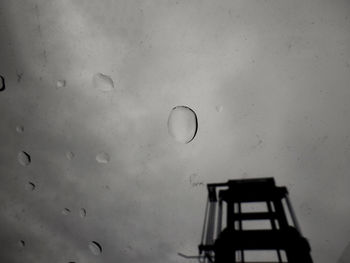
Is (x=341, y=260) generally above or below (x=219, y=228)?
above

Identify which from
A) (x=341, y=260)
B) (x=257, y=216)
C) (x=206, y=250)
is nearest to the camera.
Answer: (x=206, y=250)

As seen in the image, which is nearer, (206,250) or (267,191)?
(206,250)

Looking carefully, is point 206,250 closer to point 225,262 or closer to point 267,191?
point 225,262

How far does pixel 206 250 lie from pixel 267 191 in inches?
58.5

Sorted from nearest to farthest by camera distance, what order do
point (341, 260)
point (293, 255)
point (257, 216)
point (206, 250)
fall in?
point (293, 255) → point (206, 250) → point (257, 216) → point (341, 260)

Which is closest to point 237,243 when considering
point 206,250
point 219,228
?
point 206,250

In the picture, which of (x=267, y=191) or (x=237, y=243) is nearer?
(x=237, y=243)

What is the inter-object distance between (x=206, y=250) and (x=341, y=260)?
6.66 metres

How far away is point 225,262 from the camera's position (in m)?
3.15

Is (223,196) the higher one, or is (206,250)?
(223,196)

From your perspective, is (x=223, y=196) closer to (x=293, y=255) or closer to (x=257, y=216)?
(x=257, y=216)

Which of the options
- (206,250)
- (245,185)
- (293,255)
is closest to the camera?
(293,255)

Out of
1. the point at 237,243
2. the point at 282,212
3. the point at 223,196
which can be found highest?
the point at 223,196

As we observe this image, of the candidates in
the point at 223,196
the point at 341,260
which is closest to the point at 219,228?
the point at 223,196
